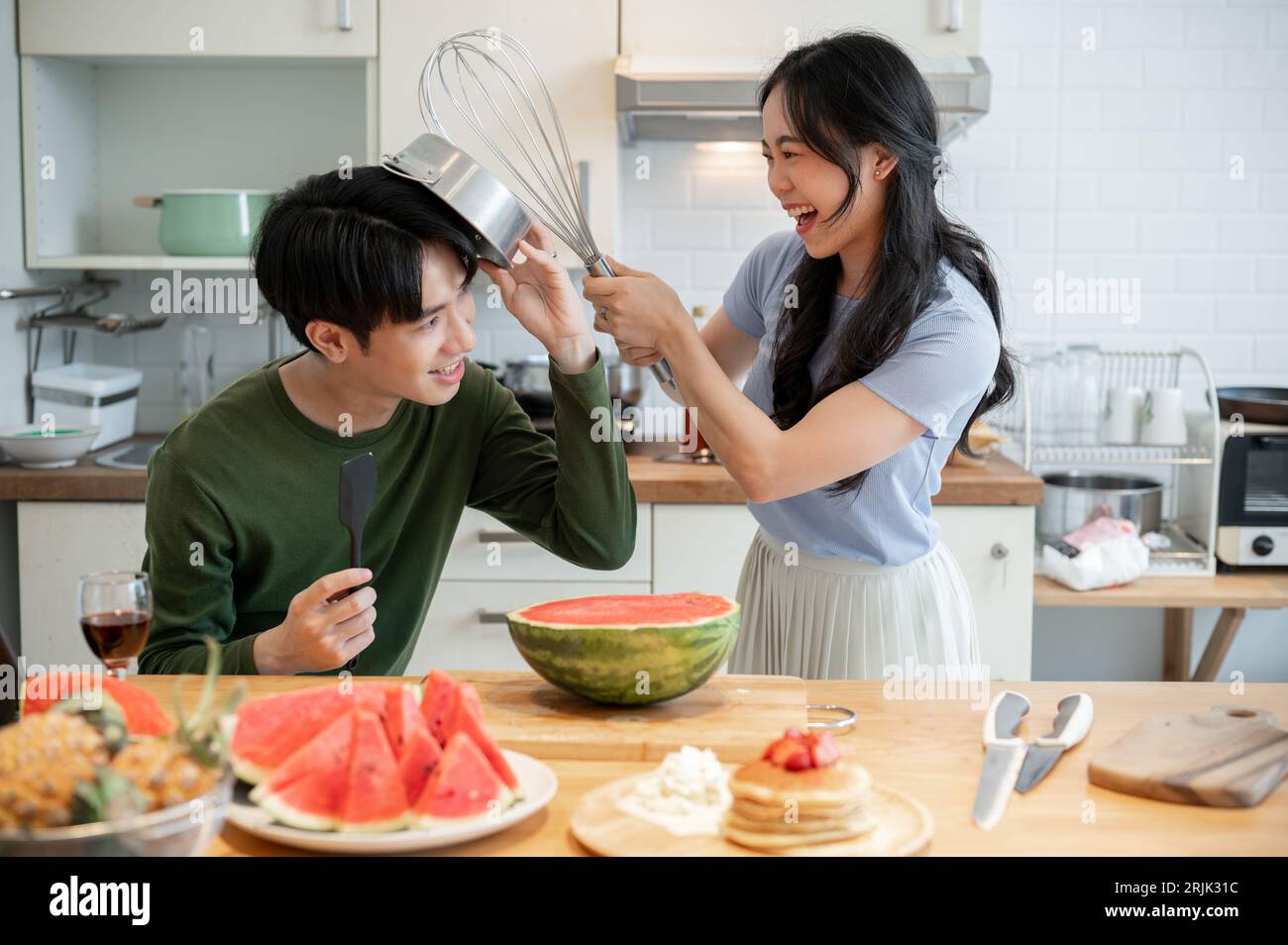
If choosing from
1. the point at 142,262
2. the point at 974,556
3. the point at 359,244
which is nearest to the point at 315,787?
the point at 359,244

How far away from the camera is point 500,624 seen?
283 cm

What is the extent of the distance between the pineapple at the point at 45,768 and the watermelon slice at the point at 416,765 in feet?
0.78

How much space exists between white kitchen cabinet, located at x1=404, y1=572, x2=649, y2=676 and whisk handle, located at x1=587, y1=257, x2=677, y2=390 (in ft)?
3.32

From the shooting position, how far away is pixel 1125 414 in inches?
118

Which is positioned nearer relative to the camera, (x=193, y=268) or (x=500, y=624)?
(x=500, y=624)

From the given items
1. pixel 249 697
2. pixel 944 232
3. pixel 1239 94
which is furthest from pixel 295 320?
pixel 1239 94

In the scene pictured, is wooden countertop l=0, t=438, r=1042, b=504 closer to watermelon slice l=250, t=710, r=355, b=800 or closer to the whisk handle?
the whisk handle

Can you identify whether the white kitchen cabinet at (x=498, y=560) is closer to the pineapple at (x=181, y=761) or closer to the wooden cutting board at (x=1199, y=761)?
the wooden cutting board at (x=1199, y=761)

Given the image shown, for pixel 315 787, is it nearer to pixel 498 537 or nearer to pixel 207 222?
pixel 498 537

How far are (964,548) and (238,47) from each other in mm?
1976

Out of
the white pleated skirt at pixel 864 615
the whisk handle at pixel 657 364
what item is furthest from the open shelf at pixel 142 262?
the white pleated skirt at pixel 864 615

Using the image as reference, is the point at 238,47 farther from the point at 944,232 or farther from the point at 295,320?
the point at 944,232

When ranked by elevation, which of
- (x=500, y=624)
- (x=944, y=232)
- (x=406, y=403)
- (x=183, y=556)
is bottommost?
(x=500, y=624)
